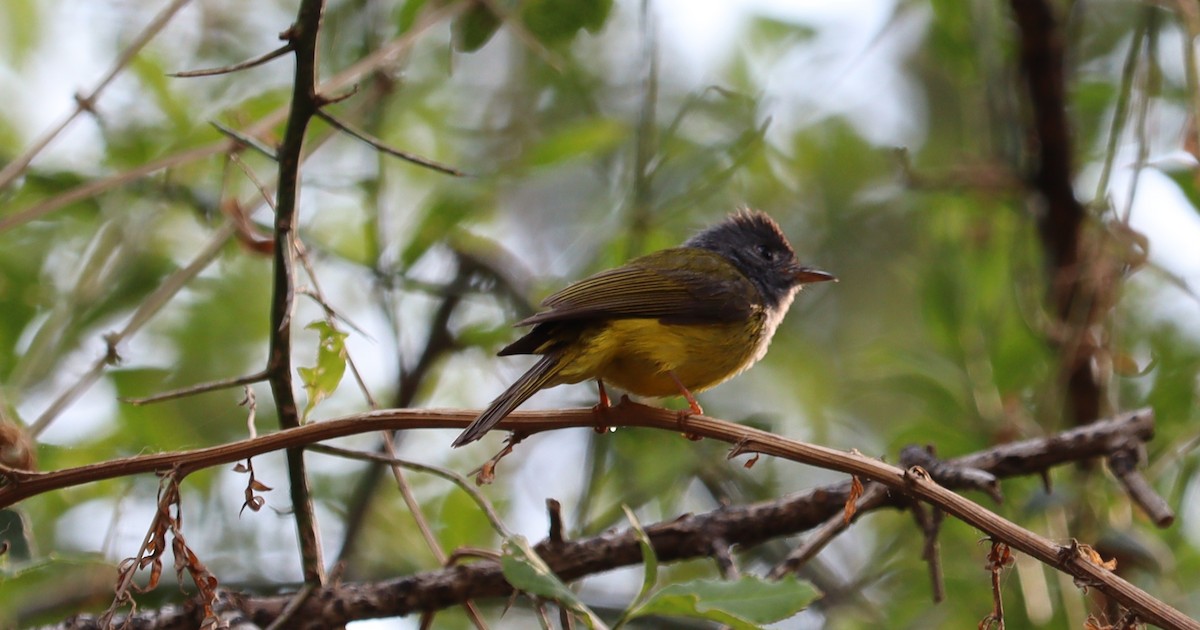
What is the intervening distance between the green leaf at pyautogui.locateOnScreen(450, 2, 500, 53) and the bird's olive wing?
76 cm

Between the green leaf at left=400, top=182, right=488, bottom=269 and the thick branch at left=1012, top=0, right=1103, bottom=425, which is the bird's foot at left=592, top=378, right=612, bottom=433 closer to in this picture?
the green leaf at left=400, top=182, right=488, bottom=269

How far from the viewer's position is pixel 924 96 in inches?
293

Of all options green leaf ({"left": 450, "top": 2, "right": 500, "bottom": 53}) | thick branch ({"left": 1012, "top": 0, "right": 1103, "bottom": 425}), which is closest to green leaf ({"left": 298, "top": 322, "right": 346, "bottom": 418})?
green leaf ({"left": 450, "top": 2, "right": 500, "bottom": 53})

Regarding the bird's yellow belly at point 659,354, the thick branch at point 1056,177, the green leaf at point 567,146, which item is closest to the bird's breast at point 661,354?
the bird's yellow belly at point 659,354

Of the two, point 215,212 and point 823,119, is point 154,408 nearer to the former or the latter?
point 215,212

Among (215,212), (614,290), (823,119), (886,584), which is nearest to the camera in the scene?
(614,290)

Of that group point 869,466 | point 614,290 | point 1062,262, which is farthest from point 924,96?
point 869,466

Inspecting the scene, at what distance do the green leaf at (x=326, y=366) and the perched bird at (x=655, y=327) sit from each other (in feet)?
1.38

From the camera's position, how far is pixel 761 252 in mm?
4184

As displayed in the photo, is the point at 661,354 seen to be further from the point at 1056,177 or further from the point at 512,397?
the point at 1056,177

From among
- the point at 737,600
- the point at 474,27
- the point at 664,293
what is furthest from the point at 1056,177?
the point at 737,600

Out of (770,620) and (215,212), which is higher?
(215,212)

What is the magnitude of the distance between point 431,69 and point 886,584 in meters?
3.04

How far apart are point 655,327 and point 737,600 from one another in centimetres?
167
